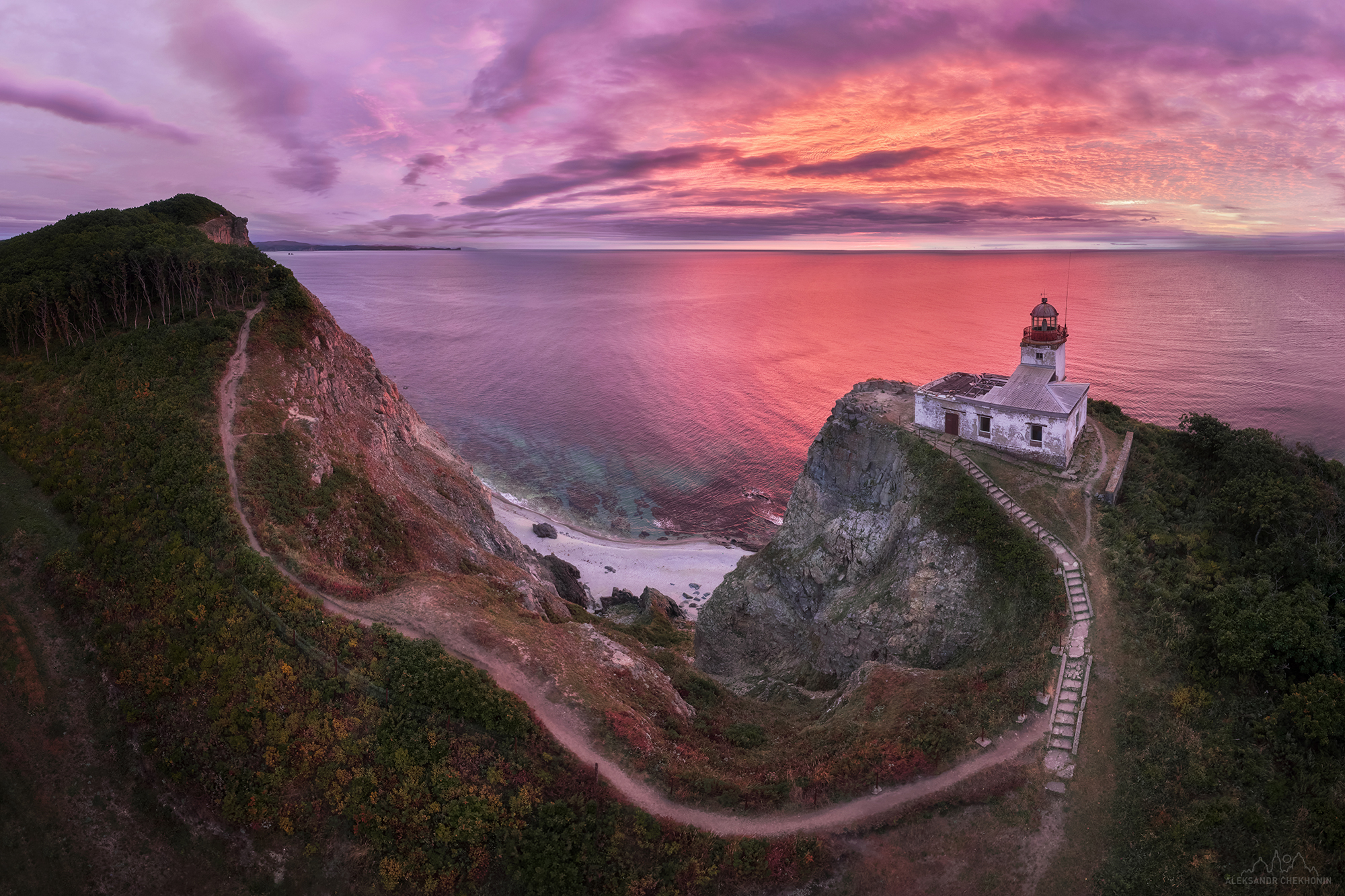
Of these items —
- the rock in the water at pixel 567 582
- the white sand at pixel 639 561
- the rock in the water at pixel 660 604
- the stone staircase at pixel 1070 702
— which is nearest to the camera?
the stone staircase at pixel 1070 702

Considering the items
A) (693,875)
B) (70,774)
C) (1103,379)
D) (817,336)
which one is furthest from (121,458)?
(817,336)

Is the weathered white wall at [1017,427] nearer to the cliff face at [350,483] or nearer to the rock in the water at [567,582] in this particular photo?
the cliff face at [350,483]

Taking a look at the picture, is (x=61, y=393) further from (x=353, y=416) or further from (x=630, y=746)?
(x=630, y=746)

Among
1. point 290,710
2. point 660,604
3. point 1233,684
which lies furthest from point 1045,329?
point 290,710

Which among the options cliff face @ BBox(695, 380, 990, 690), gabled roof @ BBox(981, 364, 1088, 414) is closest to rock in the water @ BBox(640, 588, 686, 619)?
cliff face @ BBox(695, 380, 990, 690)

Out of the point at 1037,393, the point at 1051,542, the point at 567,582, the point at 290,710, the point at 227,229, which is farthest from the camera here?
the point at 227,229

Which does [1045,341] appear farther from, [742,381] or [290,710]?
[742,381]

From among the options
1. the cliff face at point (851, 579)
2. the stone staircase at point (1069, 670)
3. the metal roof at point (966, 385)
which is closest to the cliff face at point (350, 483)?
the cliff face at point (851, 579)
